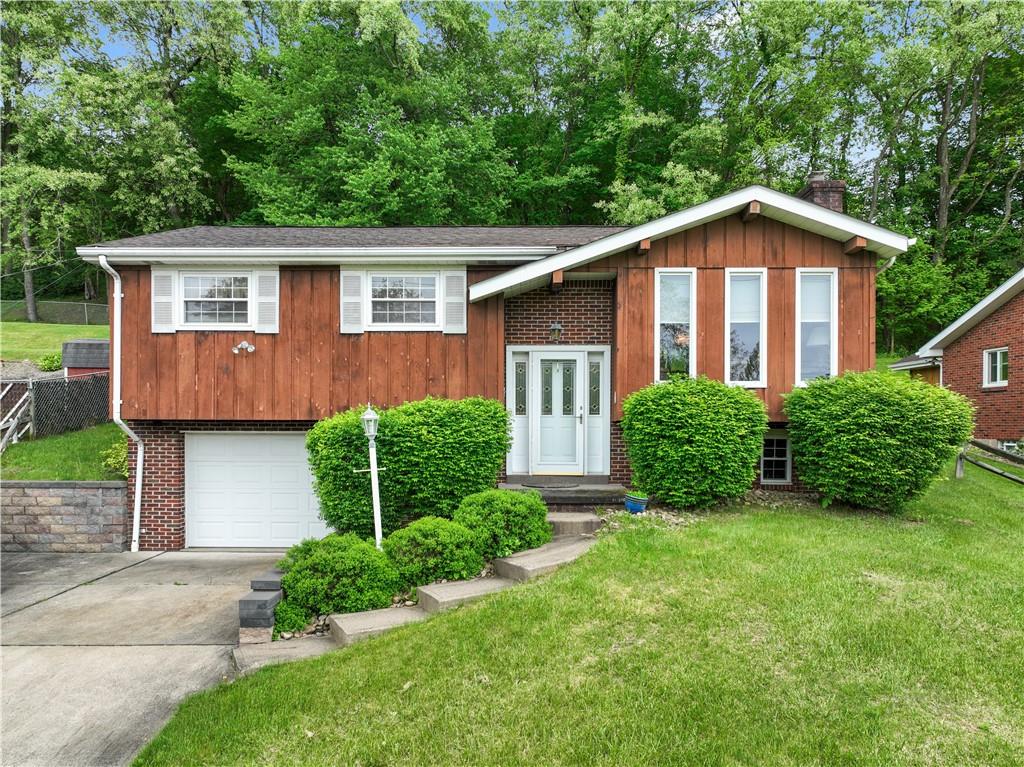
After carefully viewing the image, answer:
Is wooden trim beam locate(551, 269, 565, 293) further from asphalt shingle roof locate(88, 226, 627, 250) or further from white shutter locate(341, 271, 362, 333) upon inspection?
white shutter locate(341, 271, 362, 333)

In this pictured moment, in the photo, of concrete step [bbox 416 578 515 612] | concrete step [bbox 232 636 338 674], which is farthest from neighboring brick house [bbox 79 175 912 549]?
concrete step [bbox 232 636 338 674]

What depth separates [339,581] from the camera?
5219 mm

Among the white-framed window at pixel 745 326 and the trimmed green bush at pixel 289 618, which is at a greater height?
the white-framed window at pixel 745 326

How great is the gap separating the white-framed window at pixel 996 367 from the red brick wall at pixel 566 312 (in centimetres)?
1229

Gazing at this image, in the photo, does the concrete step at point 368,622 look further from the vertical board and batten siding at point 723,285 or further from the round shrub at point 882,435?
the round shrub at point 882,435

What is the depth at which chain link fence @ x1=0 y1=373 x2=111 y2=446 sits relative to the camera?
10688 mm

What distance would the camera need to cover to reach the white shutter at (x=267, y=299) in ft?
27.6

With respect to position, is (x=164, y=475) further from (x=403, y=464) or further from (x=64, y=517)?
(x=403, y=464)

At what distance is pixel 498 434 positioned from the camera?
7.09 metres

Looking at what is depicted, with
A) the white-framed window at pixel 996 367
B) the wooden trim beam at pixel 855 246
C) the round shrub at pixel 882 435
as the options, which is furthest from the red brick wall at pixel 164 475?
the white-framed window at pixel 996 367

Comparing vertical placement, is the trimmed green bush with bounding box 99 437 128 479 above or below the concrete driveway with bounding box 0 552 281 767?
above

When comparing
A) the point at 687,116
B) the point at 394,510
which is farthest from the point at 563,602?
the point at 687,116

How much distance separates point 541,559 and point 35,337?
2429 centimetres

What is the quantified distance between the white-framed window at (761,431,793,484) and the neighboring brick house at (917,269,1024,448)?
28.0 ft
